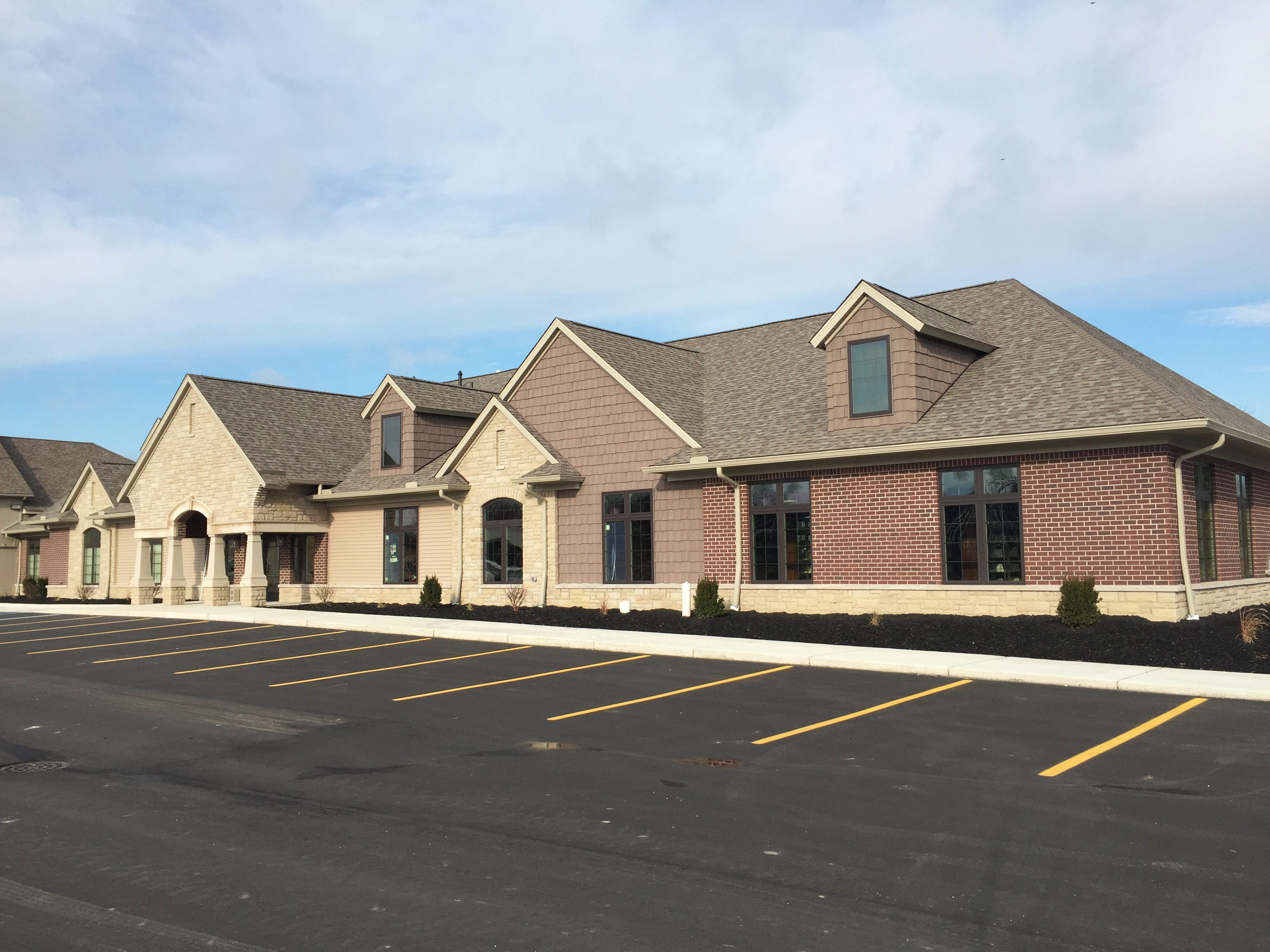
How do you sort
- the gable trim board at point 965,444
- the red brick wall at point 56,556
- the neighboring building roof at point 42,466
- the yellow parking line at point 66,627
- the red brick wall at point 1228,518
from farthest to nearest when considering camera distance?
the neighboring building roof at point 42,466 < the red brick wall at point 56,556 < the yellow parking line at point 66,627 < the red brick wall at point 1228,518 < the gable trim board at point 965,444

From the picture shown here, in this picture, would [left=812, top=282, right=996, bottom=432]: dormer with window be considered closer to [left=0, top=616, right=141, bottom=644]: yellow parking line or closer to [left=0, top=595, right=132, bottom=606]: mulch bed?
[left=0, top=616, right=141, bottom=644]: yellow parking line

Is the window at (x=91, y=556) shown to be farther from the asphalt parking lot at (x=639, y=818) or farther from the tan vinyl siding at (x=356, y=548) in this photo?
the asphalt parking lot at (x=639, y=818)

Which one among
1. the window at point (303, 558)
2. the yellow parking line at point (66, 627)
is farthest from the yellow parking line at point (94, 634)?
the window at point (303, 558)

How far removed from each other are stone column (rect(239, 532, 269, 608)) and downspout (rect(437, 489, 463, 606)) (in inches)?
293

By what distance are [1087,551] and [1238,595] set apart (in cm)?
454

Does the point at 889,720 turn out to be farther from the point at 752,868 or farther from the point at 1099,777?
the point at 752,868

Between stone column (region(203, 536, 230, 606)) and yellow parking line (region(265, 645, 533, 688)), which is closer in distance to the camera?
yellow parking line (region(265, 645, 533, 688))

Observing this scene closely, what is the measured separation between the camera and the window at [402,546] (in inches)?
1172

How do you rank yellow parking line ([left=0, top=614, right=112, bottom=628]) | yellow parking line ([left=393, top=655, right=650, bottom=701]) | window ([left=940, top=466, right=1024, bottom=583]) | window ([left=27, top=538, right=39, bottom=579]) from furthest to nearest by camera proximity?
1. window ([left=27, top=538, right=39, bottom=579])
2. yellow parking line ([left=0, top=614, right=112, bottom=628])
3. window ([left=940, top=466, right=1024, bottom=583])
4. yellow parking line ([left=393, top=655, right=650, bottom=701])

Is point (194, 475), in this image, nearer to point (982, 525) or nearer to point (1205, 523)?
point (982, 525)

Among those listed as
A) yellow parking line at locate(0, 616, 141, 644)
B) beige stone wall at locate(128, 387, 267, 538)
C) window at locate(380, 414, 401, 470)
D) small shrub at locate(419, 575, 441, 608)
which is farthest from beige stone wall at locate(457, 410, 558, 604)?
yellow parking line at locate(0, 616, 141, 644)

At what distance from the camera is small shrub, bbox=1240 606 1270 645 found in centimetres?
1614

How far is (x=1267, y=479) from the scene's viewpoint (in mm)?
23984

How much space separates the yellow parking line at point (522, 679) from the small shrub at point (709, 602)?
4133 mm
